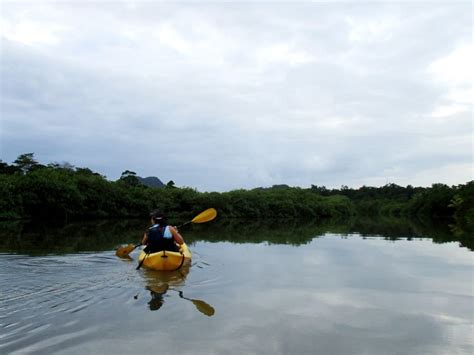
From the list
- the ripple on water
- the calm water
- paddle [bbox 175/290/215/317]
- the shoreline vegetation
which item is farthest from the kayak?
the shoreline vegetation

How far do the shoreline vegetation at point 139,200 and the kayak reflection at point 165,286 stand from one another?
62.5 feet

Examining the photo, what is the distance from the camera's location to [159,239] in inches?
378

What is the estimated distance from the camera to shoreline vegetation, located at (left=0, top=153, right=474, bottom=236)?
34259 millimetres

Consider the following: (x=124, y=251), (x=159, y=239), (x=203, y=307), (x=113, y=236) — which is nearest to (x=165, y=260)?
(x=159, y=239)

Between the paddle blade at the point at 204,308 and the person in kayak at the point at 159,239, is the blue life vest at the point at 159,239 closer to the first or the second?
the person in kayak at the point at 159,239

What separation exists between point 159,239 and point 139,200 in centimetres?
3544

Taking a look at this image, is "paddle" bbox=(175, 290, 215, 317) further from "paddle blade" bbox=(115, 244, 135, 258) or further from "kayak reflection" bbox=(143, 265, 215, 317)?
"paddle blade" bbox=(115, 244, 135, 258)

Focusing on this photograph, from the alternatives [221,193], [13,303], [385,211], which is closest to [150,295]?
[13,303]

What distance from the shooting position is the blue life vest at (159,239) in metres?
9.57

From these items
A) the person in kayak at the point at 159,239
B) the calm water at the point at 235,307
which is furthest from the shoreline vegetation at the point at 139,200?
the person in kayak at the point at 159,239

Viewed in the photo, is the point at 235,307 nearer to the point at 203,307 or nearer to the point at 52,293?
the point at 203,307

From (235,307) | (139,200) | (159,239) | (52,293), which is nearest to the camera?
(235,307)

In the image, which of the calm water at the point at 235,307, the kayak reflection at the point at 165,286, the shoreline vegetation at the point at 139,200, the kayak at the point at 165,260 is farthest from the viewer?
the shoreline vegetation at the point at 139,200

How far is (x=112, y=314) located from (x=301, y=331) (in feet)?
7.37
